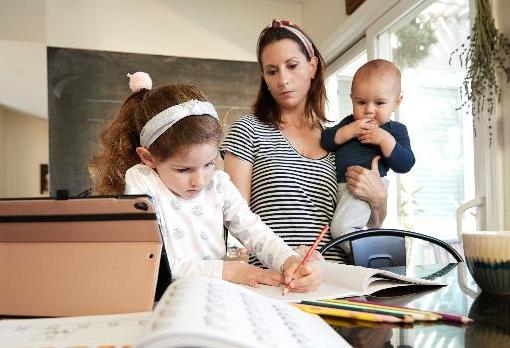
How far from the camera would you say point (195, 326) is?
0.34 m

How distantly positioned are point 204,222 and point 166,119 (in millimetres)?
248

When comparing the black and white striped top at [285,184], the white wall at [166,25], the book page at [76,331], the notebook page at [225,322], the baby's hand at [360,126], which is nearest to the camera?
the notebook page at [225,322]

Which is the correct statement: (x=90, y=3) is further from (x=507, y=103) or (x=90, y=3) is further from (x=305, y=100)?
(x=507, y=103)

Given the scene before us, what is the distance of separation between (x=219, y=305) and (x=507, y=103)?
1606 mm

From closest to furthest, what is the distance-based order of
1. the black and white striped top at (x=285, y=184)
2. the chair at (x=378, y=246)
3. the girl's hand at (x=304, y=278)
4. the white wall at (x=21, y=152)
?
the girl's hand at (x=304, y=278), the chair at (x=378, y=246), the black and white striped top at (x=285, y=184), the white wall at (x=21, y=152)

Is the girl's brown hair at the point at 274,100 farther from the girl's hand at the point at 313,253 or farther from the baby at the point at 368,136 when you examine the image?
the girl's hand at the point at 313,253

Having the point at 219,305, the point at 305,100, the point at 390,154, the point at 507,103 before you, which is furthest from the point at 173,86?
the point at 507,103

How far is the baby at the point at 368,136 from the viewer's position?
134 centimetres

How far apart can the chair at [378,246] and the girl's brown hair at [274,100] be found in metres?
0.44

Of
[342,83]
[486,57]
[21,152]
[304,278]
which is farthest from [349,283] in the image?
[21,152]

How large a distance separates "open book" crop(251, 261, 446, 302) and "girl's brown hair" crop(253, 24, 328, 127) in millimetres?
673

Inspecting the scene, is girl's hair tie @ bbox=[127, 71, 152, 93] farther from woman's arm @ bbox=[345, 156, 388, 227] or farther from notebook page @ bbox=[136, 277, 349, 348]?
notebook page @ bbox=[136, 277, 349, 348]

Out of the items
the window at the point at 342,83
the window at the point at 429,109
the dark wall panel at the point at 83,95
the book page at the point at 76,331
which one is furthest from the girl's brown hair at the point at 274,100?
the dark wall panel at the point at 83,95

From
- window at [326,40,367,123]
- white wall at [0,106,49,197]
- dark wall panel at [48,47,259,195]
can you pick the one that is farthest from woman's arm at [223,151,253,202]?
white wall at [0,106,49,197]
